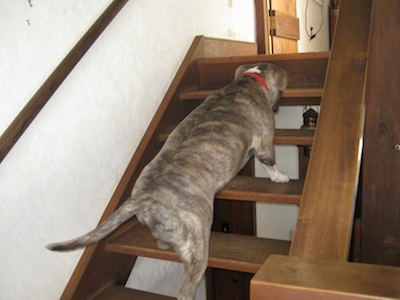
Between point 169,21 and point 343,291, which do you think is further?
→ point 169,21

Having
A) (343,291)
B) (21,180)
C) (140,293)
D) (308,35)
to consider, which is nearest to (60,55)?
(21,180)

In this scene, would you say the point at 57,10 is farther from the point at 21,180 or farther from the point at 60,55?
the point at 21,180

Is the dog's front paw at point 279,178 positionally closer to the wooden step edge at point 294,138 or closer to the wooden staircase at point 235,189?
the wooden staircase at point 235,189

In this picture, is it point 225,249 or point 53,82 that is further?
point 225,249

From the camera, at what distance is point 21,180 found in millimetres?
1407

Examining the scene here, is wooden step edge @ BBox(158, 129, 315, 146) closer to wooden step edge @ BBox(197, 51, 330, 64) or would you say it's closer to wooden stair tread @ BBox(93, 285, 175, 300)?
wooden step edge @ BBox(197, 51, 330, 64)

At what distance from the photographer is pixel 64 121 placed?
1.57 meters

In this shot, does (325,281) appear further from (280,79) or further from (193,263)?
(280,79)

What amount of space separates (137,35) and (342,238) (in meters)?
1.56

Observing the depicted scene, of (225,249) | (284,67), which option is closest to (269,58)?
(284,67)

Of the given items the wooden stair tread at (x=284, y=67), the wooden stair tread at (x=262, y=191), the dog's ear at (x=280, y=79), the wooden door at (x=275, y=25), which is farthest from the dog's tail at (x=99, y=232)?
the wooden door at (x=275, y=25)

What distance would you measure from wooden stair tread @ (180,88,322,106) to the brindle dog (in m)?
0.07

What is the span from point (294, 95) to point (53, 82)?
4.01 feet

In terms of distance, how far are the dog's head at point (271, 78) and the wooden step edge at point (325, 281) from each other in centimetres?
→ 144
